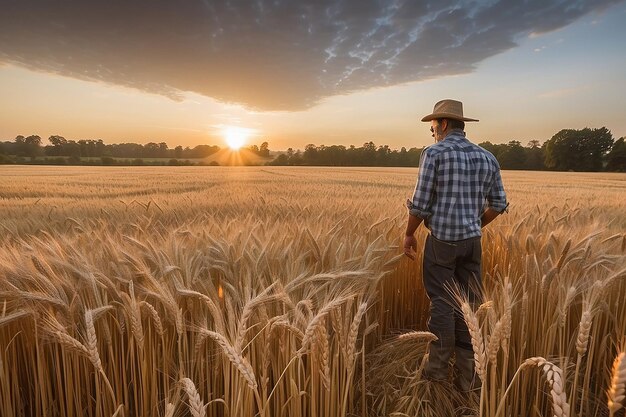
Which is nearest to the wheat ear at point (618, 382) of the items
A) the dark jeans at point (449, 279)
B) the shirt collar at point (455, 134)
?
the dark jeans at point (449, 279)

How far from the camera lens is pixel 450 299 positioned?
7.32 feet

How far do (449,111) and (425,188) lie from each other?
56 centimetres

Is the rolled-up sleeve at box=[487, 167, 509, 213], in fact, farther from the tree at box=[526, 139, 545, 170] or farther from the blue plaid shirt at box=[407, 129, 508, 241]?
the tree at box=[526, 139, 545, 170]

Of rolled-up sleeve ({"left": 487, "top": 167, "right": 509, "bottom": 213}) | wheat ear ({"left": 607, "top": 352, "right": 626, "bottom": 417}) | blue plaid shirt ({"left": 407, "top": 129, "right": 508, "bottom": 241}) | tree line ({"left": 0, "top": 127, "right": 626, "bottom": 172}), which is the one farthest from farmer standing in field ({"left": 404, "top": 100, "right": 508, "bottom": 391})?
tree line ({"left": 0, "top": 127, "right": 626, "bottom": 172})

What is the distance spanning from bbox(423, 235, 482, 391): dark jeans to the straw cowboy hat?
806 mm

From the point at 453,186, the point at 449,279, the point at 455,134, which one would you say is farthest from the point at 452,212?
the point at 455,134

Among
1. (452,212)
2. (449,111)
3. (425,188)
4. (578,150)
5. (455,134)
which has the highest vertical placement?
(578,150)

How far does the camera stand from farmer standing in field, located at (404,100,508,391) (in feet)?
7.24

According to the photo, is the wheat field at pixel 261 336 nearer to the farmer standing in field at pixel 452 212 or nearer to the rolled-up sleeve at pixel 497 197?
the farmer standing in field at pixel 452 212

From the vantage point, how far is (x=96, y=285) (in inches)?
60.9

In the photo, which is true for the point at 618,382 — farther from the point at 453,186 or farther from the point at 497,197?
the point at 497,197

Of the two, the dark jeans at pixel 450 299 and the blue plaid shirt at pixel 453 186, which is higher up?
the blue plaid shirt at pixel 453 186

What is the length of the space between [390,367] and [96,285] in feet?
5.09

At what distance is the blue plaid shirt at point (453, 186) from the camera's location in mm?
2229
